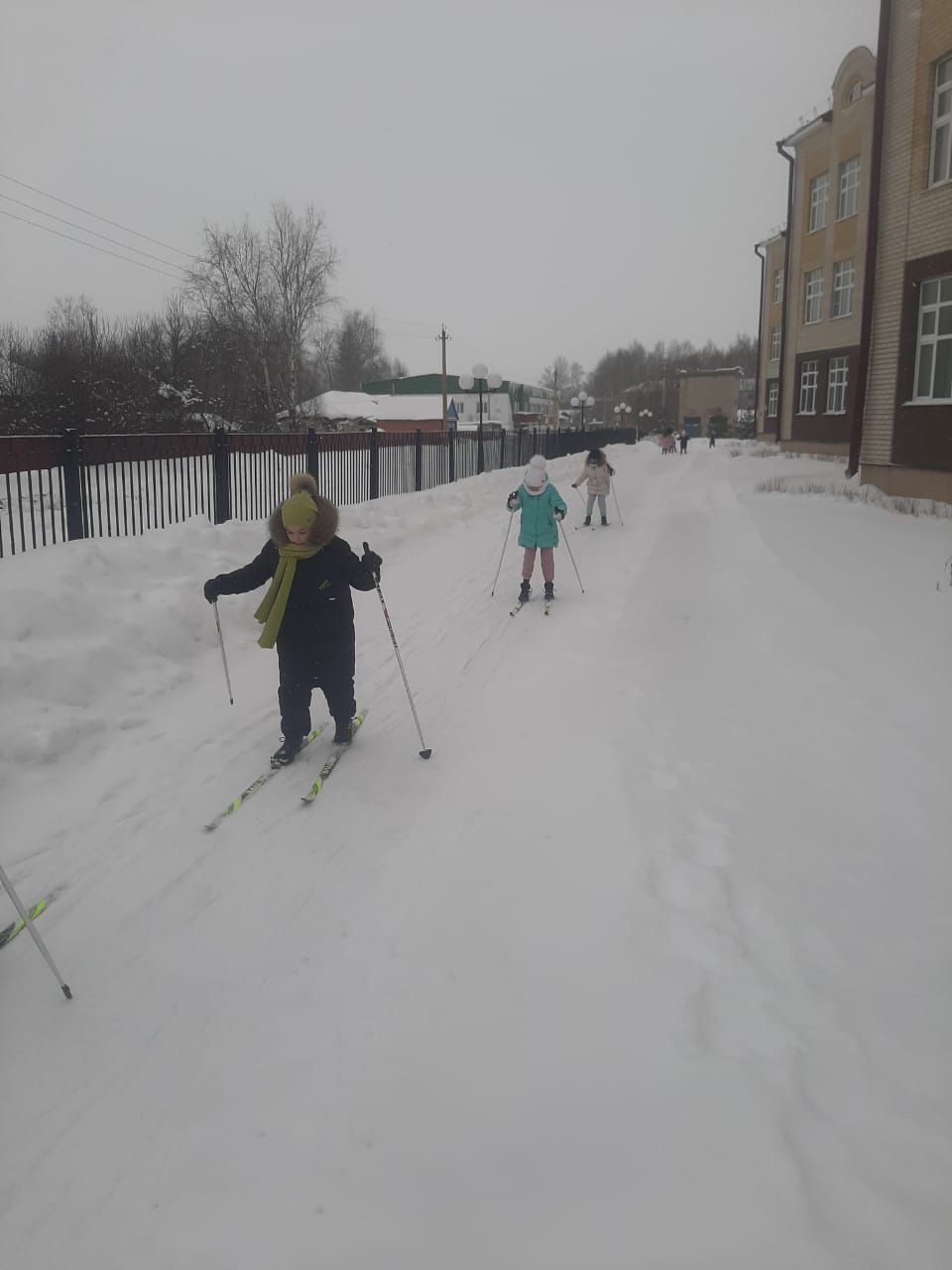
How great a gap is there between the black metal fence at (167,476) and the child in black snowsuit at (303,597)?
11.5 ft

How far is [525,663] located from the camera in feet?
22.6

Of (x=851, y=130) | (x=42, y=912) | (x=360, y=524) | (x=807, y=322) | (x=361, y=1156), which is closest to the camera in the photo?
(x=361, y=1156)

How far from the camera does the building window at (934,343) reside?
46.4 feet

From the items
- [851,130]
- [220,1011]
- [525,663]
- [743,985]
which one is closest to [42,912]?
[220,1011]

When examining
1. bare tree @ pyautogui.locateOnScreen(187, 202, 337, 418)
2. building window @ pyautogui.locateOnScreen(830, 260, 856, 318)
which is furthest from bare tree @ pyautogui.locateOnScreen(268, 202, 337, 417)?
building window @ pyautogui.locateOnScreen(830, 260, 856, 318)

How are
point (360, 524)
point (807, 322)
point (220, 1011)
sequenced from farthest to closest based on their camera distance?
point (807, 322), point (360, 524), point (220, 1011)

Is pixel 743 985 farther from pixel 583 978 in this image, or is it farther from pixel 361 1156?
pixel 361 1156

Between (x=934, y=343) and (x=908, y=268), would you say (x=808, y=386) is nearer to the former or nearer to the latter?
(x=908, y=268)

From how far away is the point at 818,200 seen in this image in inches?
1166

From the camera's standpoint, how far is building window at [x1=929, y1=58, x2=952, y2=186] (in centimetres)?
1398

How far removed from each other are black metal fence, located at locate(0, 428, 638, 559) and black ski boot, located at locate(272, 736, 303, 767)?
3801 mm

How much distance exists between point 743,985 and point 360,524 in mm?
10265

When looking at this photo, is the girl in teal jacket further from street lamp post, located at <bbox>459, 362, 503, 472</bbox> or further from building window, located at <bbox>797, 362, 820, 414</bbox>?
building window, located at <bbox>797, 362, 820, 414</bbox>

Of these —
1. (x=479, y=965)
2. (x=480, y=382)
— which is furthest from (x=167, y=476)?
(x=480, y=382)
